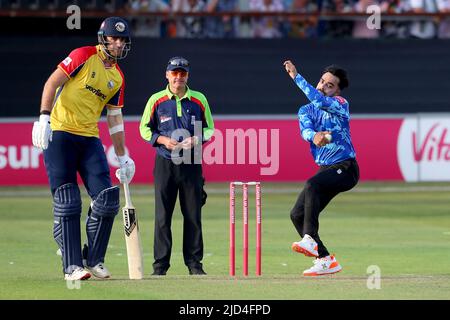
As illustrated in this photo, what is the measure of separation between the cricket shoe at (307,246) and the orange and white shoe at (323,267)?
14 cm

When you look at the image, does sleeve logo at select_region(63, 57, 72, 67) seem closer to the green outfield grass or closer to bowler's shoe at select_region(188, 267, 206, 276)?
the green outfield grass

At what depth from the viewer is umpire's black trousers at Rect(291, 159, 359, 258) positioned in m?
11.3

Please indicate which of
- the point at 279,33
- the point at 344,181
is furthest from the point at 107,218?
the point at 279,33

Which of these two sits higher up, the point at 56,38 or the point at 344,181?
the point at 56,38

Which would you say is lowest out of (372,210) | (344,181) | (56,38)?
(372,210)

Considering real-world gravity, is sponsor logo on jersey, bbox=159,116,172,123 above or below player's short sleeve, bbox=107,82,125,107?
below

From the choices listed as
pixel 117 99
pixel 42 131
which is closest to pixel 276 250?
pixel 117 99

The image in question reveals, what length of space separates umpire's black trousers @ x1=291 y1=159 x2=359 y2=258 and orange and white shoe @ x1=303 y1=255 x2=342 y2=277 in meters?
0.05

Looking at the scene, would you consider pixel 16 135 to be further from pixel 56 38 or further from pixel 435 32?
pixel 435 32

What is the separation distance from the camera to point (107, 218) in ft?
34.6

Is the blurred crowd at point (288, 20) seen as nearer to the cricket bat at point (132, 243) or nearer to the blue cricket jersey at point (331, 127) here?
the blue cricket jersey at point (331, 127)

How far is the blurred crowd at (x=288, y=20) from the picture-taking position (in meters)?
26.3

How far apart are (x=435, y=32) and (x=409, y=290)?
714 inches

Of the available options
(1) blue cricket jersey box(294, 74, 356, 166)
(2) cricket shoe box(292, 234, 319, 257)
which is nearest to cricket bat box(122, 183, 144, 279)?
(2) cricket shoe box(292, 234, 319, 257)
